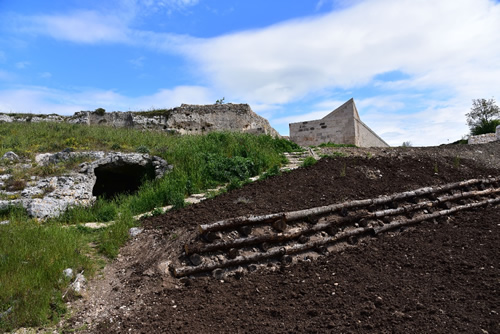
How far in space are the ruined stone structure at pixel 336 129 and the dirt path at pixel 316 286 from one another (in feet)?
35.8

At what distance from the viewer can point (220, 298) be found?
463 cm

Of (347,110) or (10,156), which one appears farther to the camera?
(347,110)

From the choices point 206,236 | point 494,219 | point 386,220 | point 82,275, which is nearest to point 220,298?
point 206,236

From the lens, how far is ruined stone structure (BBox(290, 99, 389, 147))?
1817 cm

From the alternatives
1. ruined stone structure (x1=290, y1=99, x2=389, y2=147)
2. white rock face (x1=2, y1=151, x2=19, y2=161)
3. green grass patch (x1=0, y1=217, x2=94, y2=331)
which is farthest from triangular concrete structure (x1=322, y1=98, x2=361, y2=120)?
green grass patch (x1=0, y1=217, x2=94, y2=331)

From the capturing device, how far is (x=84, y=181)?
930cm

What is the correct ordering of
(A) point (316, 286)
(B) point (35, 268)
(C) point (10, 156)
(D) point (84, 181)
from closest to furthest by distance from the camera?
(A) point (316, 286)
(B) point (35, 268)
(D) point (84, 181)
(C) point (10, 156)

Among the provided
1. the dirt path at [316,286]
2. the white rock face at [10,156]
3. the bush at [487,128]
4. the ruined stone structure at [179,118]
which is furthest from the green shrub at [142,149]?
the bush at [487,128]

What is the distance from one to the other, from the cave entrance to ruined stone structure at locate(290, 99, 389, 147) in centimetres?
1021

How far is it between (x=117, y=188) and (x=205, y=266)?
25.2 feet

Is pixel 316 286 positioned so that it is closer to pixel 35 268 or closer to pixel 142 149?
pixel 35 268

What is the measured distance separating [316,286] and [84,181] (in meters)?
7.08

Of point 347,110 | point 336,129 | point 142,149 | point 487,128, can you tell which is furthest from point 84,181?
point 487,128

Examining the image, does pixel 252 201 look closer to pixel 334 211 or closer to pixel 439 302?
pixel 334 211
